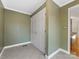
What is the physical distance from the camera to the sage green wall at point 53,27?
9.90ft

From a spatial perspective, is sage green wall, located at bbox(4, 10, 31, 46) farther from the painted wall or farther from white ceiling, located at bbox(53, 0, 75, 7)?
the painted wall

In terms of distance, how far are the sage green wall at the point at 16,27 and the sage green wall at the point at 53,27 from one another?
248cm

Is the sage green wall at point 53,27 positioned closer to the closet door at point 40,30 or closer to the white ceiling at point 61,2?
the white ceiling at point 61,2

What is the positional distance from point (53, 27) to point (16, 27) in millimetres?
2513

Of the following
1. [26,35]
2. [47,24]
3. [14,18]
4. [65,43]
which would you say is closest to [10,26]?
[14,18]

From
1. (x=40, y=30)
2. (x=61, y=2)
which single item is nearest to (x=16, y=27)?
(x=40, y=30)

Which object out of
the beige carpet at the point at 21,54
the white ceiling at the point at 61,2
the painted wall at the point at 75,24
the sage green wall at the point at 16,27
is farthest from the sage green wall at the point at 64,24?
the painted wall at the point at 75,24

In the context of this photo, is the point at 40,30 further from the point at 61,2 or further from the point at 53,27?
the point at 61,2

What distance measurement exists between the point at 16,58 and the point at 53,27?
6.14ft

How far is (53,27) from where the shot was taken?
331cm

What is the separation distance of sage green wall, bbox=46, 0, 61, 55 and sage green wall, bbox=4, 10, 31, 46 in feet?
8.13

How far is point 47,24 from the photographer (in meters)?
3.00

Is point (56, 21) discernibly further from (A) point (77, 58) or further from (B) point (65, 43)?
(A) point (77, 58)

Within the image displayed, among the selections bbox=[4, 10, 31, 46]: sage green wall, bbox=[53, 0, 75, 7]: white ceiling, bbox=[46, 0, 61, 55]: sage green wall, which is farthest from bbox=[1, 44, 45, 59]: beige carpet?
bbox=[53, 0, 75, 7]: white ceiling
